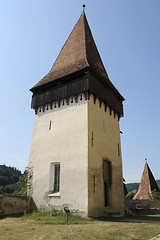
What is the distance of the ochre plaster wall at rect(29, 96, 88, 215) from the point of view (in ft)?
36.3

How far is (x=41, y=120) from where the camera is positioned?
48.3ft

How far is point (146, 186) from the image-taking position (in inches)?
910

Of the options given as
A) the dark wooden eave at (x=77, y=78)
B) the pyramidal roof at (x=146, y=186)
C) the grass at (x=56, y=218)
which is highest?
the dark wooden eave at (x=77, y=78)

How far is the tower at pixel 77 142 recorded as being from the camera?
11.3 m

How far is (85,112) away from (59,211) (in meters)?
5.89

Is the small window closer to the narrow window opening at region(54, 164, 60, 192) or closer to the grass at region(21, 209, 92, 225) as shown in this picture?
the narrow window opening at region(54, 164, 60, 192)

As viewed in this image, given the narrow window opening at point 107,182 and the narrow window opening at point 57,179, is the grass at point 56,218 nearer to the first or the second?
the narrow window opening at point 57,179

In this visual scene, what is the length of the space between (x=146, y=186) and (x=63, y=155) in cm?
1487

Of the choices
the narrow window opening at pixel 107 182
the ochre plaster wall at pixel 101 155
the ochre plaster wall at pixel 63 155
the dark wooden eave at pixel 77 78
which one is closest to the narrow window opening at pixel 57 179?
the ochre plaster wall at pixel 63 155

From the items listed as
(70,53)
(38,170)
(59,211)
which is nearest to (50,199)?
(59,211)

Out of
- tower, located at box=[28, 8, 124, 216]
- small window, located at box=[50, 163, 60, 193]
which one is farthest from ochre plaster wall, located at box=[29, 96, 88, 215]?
small window, located at box=[50, 163, 60, 193]

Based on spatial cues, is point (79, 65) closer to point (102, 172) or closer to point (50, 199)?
point (102, 172)

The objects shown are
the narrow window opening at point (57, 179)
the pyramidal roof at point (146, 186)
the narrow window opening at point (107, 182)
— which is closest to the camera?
the narrow window opening at point (57, 179)

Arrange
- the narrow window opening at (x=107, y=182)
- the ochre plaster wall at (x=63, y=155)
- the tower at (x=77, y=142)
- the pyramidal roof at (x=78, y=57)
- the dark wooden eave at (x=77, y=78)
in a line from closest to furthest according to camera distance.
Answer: the ochre plaster wall at (x=63, y=155) < the tower at (x=77, y=142) < the narrow window opening at (x=107, y=182) < the dark wooden eave at (x=77, y=78) < the pyramidal roof at (x=78, y=57)
